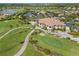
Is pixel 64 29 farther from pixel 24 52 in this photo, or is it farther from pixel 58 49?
pixel 24 52

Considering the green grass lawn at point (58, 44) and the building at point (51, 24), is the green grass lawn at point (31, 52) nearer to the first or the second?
the green grass lawn at point (58, 44)

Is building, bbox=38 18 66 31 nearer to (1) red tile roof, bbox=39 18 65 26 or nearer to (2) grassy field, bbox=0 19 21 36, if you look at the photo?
(1) red tile roof, bbox=39 18 65 26

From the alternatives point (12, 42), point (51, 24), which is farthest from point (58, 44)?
point (12, 42)

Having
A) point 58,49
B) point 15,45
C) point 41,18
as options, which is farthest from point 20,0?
point 58,49

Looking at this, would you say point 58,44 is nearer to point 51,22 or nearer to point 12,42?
point 51,22

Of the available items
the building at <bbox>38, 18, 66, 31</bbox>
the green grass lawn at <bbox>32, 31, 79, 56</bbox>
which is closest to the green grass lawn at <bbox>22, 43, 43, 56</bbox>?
the green grass lawn at <bbox>32, 31, 79, 56</bbox>
